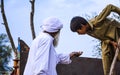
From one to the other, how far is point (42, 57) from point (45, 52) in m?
0.05

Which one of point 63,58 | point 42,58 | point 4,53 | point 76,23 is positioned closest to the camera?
point 42,58

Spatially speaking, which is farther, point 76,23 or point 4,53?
point 4,53

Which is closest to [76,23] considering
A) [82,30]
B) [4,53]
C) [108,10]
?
[82,30]

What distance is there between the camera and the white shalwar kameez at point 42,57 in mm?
4161

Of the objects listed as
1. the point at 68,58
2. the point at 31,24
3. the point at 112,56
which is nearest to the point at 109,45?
the point at 112,56

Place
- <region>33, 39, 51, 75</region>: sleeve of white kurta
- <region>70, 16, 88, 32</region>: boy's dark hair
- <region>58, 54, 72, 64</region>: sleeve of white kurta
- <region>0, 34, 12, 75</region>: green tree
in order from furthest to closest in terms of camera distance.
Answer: <region>0, 34, 12, 75</region>: green tree
<region>70, 16, 88, 32</region>: boy's dark hair
<region>58, 54, 72, 64</region>: sleeve of white kurta
<region>33, 39, 51, 75</region>: sleeve of white kurta

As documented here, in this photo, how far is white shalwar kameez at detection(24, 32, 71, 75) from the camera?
4.16 metres

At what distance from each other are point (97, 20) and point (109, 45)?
1.12 feet

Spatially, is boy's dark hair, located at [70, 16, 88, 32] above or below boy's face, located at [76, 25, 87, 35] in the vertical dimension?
above

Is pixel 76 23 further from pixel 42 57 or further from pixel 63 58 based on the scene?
pixel 42 57

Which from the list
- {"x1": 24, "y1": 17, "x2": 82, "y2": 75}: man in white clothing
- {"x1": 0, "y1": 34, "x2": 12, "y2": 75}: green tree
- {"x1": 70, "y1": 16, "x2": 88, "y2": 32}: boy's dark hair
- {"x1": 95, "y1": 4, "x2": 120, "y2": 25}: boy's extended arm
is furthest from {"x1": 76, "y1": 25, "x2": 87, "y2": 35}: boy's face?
{"x1": 0, "y1": 34, "x2": 12, "y2": 75}: green tree

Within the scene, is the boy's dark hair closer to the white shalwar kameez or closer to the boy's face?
the boy's face

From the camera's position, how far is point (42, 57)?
4191 mm

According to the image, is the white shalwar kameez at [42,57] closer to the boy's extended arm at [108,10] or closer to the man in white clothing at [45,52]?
the man in white clothing at [45,52]
